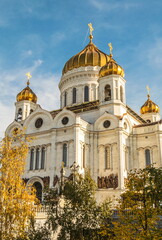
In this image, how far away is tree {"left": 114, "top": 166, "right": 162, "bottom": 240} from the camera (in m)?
10.2

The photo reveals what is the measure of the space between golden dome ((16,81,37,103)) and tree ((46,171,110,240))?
25889 mm

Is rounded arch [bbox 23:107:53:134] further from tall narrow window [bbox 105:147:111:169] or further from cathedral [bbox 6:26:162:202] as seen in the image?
tall narrow window [bbox 105:147:111:169]

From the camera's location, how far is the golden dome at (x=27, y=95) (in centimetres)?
3691

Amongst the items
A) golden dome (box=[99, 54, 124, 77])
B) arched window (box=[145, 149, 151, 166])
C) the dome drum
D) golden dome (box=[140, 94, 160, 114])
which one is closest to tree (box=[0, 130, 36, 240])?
arched window (box=[145, 149, 151, 166])

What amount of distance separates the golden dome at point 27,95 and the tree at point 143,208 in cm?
2744

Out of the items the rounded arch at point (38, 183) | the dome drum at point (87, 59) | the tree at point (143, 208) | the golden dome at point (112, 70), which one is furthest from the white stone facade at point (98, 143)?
the tree at point (143, 208)

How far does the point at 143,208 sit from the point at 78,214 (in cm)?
284

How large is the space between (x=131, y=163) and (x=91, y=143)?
4763 mm

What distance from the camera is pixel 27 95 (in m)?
37.0

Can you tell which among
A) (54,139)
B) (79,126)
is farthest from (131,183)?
(54,139)

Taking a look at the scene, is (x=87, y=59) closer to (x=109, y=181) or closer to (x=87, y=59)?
(x=87, y=59)

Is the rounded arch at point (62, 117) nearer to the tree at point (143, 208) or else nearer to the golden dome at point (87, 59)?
the golden dome at point (87, 59)

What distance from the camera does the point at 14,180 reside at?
42.3ft

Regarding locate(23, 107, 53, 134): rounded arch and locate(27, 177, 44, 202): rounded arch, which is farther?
locate(23, 107, 53, 134): rounded arch
